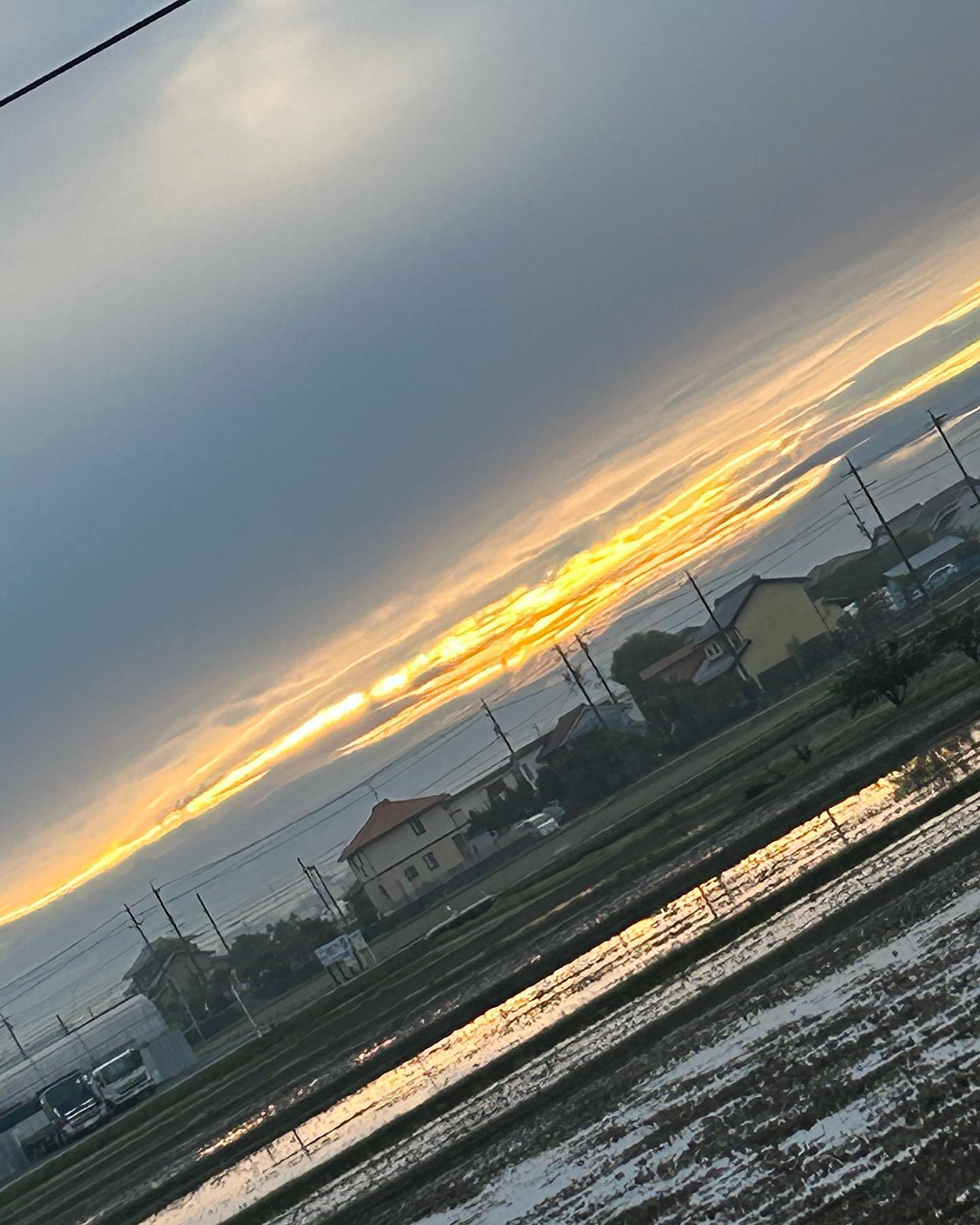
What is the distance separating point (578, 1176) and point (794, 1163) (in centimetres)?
303

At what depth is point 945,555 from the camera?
9369cm

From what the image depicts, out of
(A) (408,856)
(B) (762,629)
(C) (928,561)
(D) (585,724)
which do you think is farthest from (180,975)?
(C) (928,561)

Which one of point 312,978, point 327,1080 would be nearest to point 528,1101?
point 327,1080

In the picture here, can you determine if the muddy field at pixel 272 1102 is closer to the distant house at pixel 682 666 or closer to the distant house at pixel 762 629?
→ the distant house at pixel 762 629

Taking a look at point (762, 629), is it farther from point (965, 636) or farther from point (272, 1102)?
point (272, 1102)

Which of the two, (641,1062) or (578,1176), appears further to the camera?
(641,1062)

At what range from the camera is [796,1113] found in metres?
10.6

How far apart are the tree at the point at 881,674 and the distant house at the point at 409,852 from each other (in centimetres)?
4741

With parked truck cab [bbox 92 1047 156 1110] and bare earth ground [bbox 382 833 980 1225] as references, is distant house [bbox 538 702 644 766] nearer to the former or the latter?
parked truck cab [bbox 92 1047 156 1110]

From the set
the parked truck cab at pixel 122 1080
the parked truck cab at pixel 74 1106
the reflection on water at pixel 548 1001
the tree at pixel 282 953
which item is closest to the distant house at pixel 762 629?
the tree at pixel 282 953

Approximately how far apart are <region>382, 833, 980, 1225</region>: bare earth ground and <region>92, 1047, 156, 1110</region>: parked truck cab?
106 feet

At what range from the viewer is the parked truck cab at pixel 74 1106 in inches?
1663

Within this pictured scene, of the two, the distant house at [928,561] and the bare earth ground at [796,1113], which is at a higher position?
the bare earth ground at [796,1113]

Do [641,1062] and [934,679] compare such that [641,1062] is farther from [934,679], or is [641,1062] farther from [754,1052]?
[934,679]
